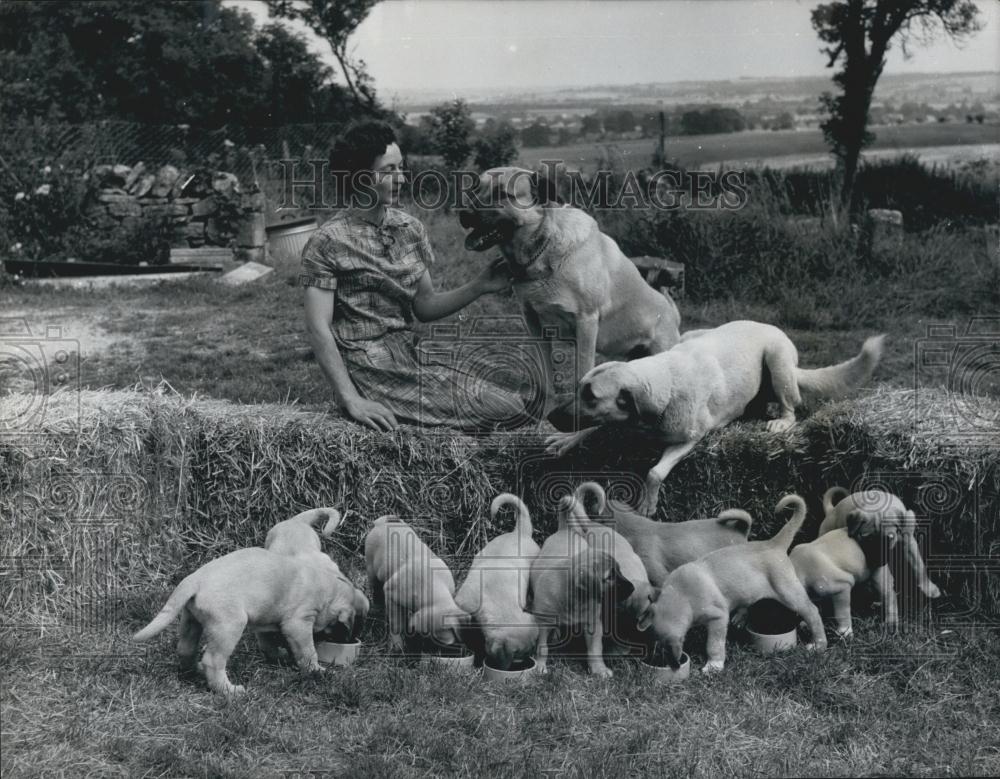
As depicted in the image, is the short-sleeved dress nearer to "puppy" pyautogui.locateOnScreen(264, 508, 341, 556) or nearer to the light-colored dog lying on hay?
"puppy" pyautogui.locateOnScreen(264, 508, 341, 556)

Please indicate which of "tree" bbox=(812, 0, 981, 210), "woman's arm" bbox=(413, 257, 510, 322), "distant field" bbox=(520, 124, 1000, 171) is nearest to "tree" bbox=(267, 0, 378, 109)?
"distant field" bbox=(520, 124, 1000, 171)

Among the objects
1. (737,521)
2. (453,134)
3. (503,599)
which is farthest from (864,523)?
(453,134)

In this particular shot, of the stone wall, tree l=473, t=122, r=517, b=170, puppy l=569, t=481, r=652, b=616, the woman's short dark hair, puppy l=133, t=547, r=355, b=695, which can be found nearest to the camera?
puppy l=133, t=547, r=355, b=695

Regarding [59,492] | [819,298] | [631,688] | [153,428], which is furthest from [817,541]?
[819,298]

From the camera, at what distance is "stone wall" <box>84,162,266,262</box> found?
14.5 meters

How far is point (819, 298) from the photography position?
9.97 meters

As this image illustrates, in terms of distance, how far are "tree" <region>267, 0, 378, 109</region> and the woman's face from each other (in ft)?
62.3

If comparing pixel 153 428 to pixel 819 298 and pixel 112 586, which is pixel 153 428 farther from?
pixel 819 298

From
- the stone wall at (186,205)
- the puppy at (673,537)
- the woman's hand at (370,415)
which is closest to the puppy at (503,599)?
the puppy at (673,537)

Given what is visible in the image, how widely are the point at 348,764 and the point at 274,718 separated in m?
0.43

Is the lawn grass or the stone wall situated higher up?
the stone wall

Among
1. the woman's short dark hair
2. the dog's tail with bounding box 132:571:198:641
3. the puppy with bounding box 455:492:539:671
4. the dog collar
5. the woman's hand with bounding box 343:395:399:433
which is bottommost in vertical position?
the puppy with bounding box 455:492:539:671

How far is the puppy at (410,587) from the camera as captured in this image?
432 centimetres

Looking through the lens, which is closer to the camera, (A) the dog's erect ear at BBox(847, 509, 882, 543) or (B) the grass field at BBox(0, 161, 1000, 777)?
(B) the grass field at BBox(0, 161, 1000, 777)
